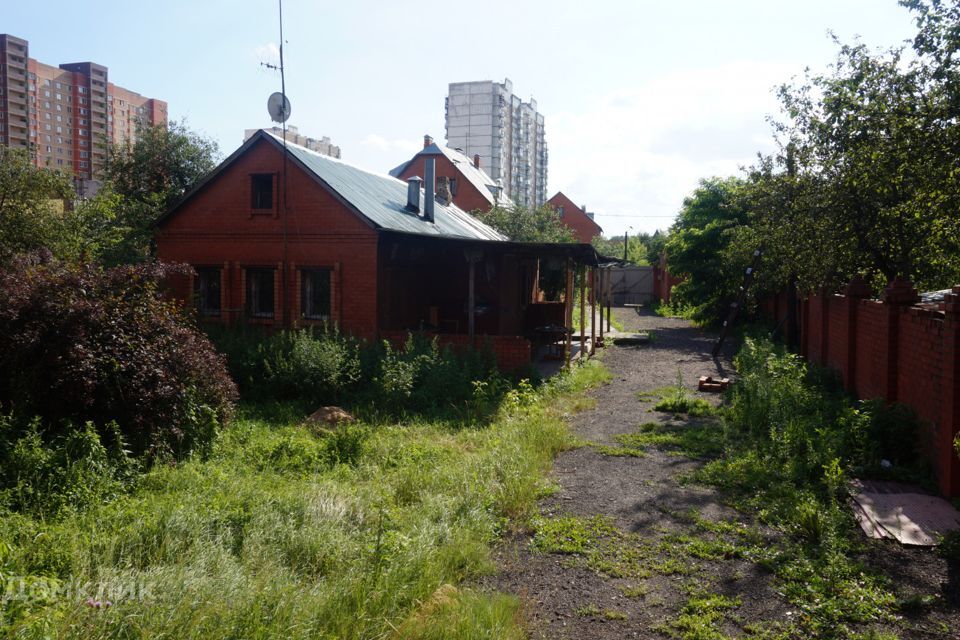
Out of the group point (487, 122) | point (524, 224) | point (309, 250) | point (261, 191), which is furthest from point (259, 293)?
point (487, 122)

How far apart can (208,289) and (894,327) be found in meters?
13.8

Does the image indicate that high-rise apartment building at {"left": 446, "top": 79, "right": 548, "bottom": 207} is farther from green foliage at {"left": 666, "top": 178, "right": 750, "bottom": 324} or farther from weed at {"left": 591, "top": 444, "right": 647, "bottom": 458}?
weed at {"left": 591, "top": 444, "right": 647, "bottom": 458}

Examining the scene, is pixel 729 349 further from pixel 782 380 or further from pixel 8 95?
pixel 8 95

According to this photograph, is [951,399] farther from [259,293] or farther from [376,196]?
[259,293]

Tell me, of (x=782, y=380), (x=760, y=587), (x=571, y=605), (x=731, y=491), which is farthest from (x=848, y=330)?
(x=571, y=605)

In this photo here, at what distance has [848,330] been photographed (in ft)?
34.6

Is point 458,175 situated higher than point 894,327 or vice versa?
point 458,175

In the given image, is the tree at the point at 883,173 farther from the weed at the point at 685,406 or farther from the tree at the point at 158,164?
the tree at the point at 158,164

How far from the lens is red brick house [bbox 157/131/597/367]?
1501 centimetres

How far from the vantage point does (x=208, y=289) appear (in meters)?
16.5

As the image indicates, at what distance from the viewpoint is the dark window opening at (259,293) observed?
16080mm

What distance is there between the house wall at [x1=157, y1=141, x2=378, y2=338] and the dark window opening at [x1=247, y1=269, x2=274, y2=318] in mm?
169

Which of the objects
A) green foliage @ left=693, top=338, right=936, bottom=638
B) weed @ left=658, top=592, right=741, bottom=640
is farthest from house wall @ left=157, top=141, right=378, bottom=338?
weed @ left=658, top=592, right=741, bottom=640

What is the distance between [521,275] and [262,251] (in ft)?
23.1
